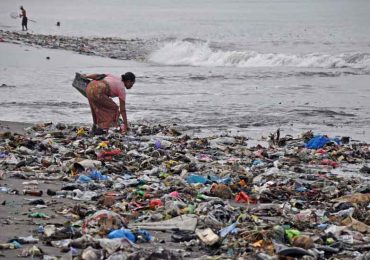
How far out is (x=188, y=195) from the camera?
7066 millimetres

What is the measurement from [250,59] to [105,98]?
790 inches

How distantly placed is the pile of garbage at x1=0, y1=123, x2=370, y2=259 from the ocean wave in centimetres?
1740

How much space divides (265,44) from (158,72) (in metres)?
17.1

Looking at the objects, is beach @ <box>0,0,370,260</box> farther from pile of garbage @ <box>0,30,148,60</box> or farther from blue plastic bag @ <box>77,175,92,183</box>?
pile of garbage @ <box>0,30,148,60</box>

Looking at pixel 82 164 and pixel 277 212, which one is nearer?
pixel 277 212

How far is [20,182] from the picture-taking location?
7.47 meters

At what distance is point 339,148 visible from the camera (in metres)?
11.0

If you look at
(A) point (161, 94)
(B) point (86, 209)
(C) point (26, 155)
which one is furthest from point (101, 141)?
(A) point (161, 94)

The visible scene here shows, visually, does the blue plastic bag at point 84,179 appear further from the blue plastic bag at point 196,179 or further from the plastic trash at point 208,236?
the plastic trash at point 208,236

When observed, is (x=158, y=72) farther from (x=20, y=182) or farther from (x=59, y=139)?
(x=20, y=182)

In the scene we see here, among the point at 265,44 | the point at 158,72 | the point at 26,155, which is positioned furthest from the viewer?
the point at 265,44

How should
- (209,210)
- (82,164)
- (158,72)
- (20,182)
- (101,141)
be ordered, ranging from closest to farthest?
(209,210) < (20,182) < (82,164) < (101,141) < (158,72)

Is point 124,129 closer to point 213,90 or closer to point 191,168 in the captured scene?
point 191,168

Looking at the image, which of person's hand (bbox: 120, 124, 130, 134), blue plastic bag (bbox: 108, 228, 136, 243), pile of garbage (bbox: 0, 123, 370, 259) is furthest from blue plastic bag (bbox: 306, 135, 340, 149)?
blue plastic bag (bbox: 108, 228, 136, 243)
